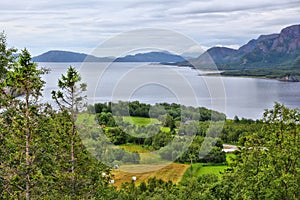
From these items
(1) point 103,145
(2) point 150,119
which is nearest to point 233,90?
(2) point 150,119

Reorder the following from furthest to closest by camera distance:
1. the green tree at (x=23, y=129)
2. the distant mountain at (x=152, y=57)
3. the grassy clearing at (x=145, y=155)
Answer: the grassy clearing at (x=145, y=155) < the distant mountain at (x=152, y=57) < the green tree at (x=23, y=129)

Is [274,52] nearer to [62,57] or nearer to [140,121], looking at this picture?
[62,57]

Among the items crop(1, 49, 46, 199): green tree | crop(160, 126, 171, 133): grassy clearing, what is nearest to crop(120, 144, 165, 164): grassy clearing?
crop(160, 126, 171, 133): grassy clearing

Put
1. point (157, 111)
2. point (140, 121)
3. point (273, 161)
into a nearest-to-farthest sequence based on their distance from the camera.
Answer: point (273, 161) < point (140, 121) < point (157, 111)

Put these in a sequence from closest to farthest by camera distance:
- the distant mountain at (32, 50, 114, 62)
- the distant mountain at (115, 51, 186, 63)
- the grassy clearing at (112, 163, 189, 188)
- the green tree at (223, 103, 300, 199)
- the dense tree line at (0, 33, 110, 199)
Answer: the dense tree line at (0, 33, 110, 199) → the green tree at (223, 103, 300, 199) → the distant mountain at (115, 51, 186, 63) → the grassy clearing at (112, 163, 189, 188) → the distant mountain at (32, 50, 114, 62)

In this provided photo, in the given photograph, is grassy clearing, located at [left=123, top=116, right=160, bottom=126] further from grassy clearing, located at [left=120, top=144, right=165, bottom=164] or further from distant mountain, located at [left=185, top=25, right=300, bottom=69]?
distant mountain, located at [left=185, top=25, right=300, bottom=69]

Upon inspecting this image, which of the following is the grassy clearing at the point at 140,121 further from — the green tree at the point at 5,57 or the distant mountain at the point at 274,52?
the distant mountain at the point at 274,52

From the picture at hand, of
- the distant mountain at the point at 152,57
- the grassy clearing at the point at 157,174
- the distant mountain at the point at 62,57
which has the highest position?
the distant mountain at the point at 62,57

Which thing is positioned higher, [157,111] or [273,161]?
[157,111]

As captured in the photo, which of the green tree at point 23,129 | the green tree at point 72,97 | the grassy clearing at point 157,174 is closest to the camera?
the green tree at point 23,129

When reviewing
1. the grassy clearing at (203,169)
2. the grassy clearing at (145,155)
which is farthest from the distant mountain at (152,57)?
the grassy clearing at (203,169)

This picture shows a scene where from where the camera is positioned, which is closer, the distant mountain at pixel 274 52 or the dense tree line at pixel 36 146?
the dense tree line at pixel 36 146

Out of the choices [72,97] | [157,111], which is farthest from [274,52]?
[72,97]

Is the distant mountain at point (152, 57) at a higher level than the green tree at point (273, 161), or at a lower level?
higher
